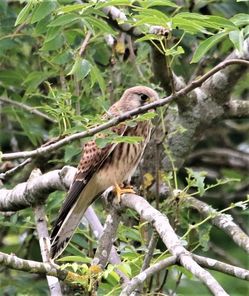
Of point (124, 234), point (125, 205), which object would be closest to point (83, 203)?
point (124, 234)

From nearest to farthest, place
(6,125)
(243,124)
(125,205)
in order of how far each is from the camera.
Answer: (125,205)
(6,125)
(243,124)

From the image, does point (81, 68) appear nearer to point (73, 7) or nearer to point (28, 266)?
point (73, 7)

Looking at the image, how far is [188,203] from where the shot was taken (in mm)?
4949

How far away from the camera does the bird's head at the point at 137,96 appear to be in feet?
17.0

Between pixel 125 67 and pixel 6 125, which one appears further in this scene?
Result: pixel 6 125

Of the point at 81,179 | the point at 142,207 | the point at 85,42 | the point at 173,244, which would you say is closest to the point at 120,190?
the point at 81,179

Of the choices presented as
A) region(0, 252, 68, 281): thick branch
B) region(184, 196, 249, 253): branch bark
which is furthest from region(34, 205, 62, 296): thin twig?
region(184, 196, 249, 253): branch bark

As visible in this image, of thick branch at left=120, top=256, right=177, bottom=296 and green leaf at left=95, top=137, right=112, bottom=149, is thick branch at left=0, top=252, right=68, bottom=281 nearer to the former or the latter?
thick branch at left=120, top=256, right=177, bottom=296

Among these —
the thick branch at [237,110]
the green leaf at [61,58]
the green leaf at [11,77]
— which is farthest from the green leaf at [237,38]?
the green leaf at [11,77]

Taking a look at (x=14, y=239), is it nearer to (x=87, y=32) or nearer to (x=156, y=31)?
(x=87, y=32)

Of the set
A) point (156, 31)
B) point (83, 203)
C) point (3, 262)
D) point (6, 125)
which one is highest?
point (156, 31)

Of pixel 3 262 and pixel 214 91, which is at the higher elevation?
pixel 3 262

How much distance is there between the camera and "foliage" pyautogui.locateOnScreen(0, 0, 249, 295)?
4164 mm

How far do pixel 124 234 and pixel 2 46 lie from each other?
4.57 ft
